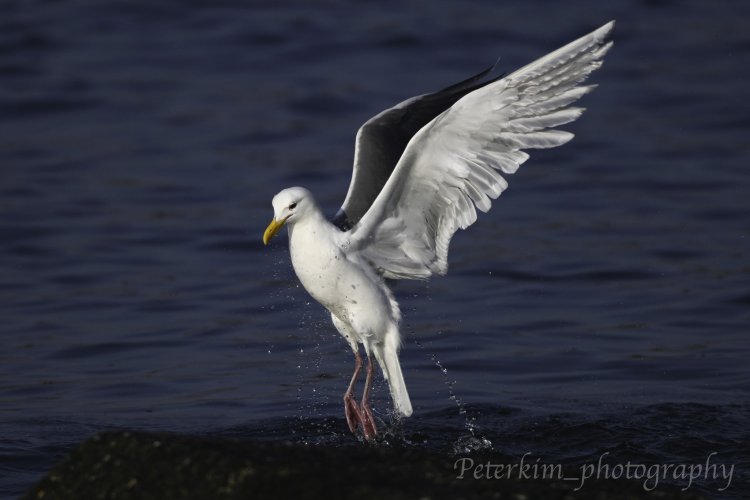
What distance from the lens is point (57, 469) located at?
198 inches

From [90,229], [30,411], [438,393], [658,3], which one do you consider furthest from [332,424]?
[658,3]

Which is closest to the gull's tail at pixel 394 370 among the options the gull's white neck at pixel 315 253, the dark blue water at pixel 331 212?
the dark blue water at pixel 331 212

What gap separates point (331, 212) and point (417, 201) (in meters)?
5.20

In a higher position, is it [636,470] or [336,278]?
[336,278]

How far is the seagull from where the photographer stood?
6727 millimetres

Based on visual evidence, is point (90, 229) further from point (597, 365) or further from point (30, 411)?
point (597, 365)

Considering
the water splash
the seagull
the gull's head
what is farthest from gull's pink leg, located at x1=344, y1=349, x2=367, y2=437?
the gull's head

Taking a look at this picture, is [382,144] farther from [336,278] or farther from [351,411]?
[351,411]

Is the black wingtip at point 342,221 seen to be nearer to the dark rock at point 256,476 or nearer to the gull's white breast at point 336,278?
the gull's white breast at point 336,278

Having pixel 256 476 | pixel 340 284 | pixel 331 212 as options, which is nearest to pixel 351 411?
pixel 340 284

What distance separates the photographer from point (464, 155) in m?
6.98

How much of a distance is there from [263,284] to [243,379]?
243cm

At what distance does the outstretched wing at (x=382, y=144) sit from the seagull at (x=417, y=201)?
1 cm

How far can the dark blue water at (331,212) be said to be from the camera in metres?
8.19
